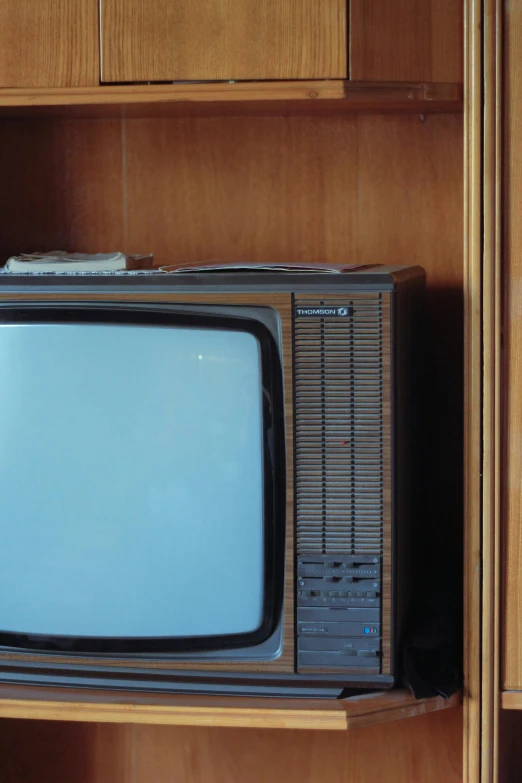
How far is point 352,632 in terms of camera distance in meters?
1.13

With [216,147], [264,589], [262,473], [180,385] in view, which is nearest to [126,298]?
[180,385]

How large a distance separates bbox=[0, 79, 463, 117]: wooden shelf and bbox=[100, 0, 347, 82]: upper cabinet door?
0.01 metres

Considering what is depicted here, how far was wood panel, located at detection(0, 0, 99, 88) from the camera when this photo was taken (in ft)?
4.09

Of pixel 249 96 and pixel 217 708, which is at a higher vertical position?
pixel 249 96

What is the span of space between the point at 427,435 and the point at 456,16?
0.64 m

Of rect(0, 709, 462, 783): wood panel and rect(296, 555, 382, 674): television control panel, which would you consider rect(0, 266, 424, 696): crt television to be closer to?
rect(296, 555, 382, 674): television control panel

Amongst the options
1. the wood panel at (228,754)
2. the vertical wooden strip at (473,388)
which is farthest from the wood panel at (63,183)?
the wood panel at (228,754)

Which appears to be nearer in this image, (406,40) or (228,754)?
(406,40)

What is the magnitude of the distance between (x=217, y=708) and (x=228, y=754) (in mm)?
503

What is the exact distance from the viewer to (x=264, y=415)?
112 cm

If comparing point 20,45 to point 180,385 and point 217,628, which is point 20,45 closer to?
point 180,385

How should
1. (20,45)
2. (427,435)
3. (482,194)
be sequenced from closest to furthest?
(482,194)
(20,45)
(427,435)

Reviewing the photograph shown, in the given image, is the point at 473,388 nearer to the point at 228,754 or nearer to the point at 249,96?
the point at 249,96

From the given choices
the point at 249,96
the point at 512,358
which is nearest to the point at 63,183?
the point at 249,96
